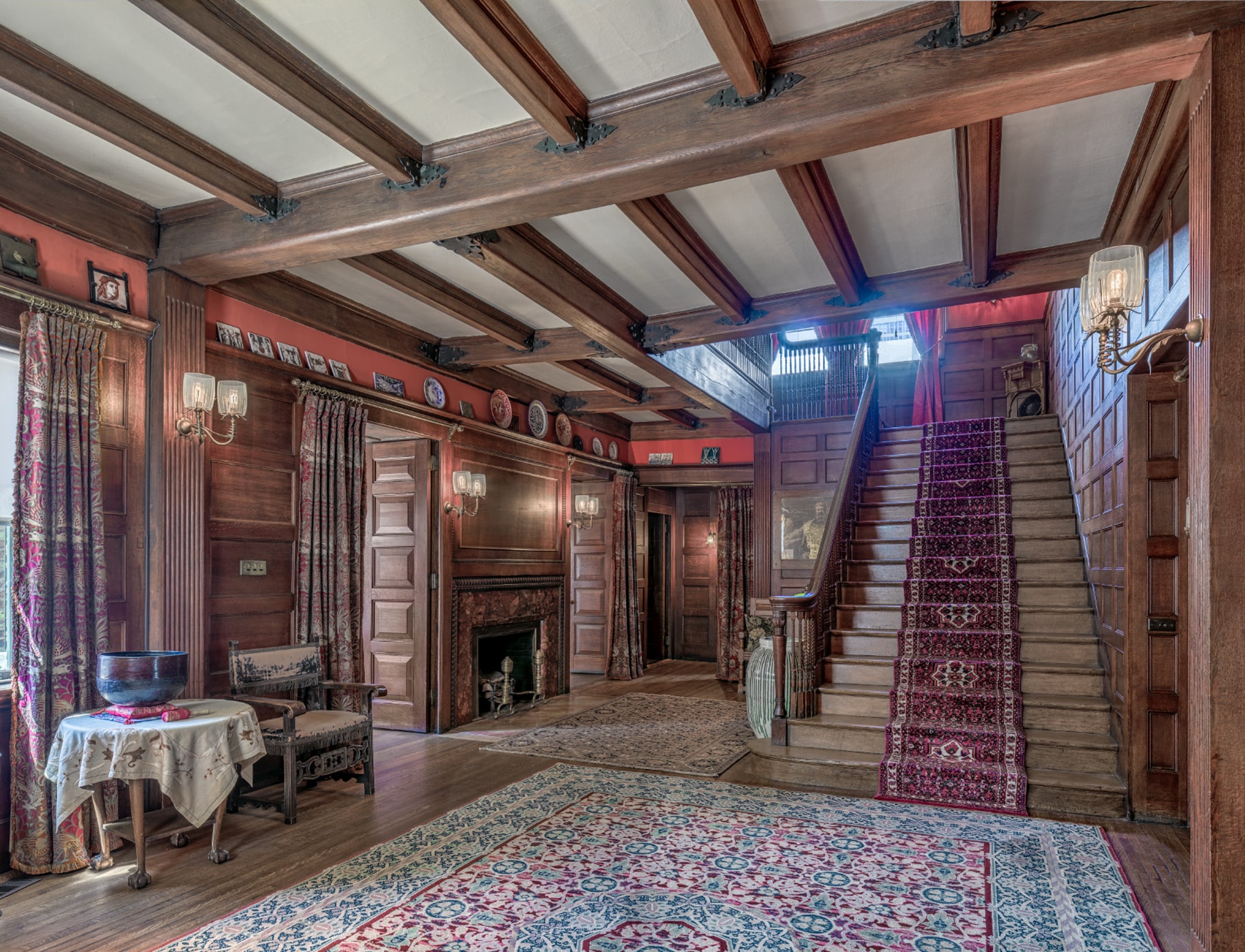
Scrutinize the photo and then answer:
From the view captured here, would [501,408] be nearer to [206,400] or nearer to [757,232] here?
[206,400]

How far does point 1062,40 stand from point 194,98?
322 cm

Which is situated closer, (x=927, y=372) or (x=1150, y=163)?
(x=1150, y=163)

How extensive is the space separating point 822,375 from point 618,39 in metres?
7.15

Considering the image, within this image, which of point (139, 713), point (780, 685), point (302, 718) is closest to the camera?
point (139, 713)

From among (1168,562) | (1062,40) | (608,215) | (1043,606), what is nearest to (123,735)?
(608,215)

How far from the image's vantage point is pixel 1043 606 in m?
5.80

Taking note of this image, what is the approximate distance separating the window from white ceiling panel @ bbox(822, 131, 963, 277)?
404cm

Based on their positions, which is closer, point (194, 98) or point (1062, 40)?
point (1062, 40)

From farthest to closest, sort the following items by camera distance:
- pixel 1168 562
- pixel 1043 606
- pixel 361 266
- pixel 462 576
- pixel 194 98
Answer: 1. pixel 462 576
2. pixel 1043 606
3. pixel 361 266
4. pixel 1168 562
5. pixel 194 98

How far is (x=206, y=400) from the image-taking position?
421cm

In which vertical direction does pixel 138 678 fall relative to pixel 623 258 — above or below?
below

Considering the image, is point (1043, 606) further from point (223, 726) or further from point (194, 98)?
point (194, 98)

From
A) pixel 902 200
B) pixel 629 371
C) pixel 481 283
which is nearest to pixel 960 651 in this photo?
pixel 902 200

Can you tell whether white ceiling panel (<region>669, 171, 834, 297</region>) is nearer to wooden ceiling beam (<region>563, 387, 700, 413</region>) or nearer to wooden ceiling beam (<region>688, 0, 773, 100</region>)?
wooden ceiling beam (<region>688, 0, 773, 100</region>)
